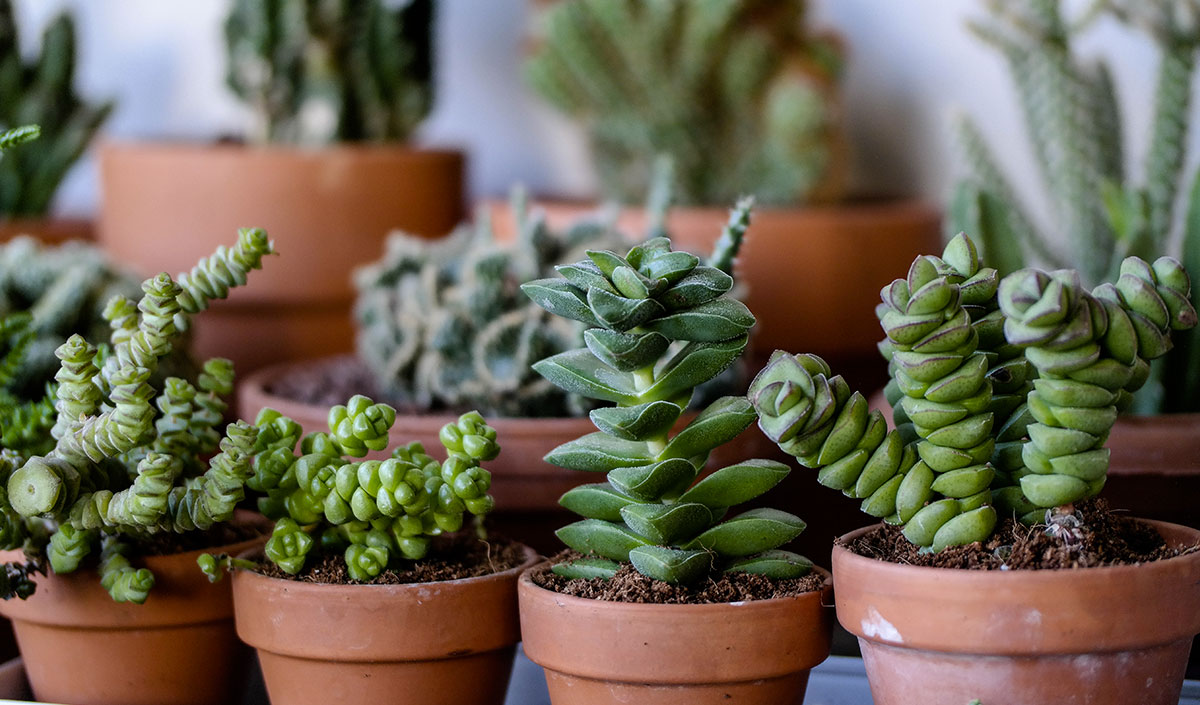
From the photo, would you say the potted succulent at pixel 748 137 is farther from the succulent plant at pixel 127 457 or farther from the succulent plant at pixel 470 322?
the succulent plant at pixel 127 457

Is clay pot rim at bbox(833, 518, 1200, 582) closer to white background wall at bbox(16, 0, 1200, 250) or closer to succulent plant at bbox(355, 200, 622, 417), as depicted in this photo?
succulent plant at bbox(355, 200, 622, 417)

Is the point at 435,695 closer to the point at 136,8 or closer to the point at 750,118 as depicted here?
the point at 750,118

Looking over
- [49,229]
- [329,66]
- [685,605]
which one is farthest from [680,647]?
[49,229]

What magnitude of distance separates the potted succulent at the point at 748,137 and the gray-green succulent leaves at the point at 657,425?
409mm

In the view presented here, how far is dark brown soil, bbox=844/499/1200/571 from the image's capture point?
0.52 meters

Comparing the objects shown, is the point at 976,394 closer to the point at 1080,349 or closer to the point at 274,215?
the point at 1080,349

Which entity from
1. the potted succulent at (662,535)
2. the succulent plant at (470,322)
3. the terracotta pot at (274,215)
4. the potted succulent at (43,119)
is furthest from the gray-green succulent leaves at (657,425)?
the potted succulent at (43,119)

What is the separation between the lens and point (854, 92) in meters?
1.32

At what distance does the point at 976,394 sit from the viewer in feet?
1.71

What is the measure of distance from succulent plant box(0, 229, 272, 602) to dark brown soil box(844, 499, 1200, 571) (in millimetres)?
324

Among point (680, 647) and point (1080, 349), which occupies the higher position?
point (1080, 349)

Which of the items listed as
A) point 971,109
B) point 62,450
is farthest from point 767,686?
point 971,109

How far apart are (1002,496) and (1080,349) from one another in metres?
0.09

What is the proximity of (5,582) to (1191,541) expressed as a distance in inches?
22.4
